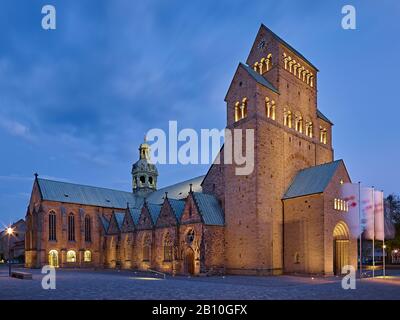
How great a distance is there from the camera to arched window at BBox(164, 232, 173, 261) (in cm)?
4781

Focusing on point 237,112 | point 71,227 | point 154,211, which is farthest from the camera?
point 71,227

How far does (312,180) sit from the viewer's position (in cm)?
4212

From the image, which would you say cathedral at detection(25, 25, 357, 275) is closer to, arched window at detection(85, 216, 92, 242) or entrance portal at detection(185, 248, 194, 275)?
entrance portal at detection(185, 248, 194, 275)

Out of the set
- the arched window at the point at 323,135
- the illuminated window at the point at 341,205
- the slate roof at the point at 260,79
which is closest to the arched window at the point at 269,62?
the slate roof at the point at 260,79

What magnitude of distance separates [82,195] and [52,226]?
8.61 m

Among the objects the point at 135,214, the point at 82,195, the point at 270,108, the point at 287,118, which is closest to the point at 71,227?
the point at 82,195

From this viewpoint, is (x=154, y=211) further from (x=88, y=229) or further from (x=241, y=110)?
(x=88, y=229)

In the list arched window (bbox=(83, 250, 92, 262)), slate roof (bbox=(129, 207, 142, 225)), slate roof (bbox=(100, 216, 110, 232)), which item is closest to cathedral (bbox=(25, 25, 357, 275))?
slate roof (bbox=(129, 207, 142, 225))

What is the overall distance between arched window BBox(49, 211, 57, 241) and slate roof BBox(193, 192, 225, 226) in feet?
102

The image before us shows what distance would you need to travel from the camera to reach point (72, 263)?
63.8 meters
